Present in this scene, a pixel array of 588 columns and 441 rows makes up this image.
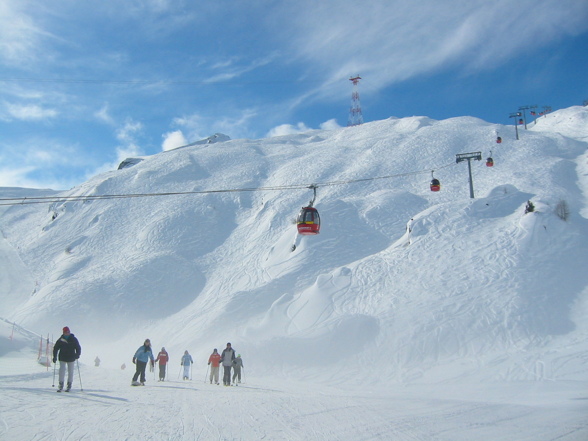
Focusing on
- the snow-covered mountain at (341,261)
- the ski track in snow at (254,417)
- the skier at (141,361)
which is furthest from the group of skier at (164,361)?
the snow-covered mountain at (341,261)

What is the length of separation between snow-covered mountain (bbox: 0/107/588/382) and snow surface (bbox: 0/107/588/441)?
0.15m

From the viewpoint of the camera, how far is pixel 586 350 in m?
19.7

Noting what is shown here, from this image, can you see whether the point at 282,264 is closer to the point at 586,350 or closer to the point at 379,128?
the point at 586,350

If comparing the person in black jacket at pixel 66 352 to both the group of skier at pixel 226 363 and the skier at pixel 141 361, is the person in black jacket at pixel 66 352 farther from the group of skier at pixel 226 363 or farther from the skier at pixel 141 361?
the group of skier at pixel 226 363

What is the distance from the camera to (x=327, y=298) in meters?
27.8

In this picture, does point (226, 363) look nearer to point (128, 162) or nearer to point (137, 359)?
point (137, 359)

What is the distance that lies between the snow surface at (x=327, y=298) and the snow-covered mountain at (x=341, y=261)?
0.15m

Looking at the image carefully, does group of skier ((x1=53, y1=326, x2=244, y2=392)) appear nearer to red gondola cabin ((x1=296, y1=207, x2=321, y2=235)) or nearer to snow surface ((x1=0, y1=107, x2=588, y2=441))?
snow surface ((x1=0, y1=107, x2=588, y2=441))

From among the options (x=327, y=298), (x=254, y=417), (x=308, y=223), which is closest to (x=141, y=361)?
(x=254, y=417)

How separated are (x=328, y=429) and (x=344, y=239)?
1122 inches

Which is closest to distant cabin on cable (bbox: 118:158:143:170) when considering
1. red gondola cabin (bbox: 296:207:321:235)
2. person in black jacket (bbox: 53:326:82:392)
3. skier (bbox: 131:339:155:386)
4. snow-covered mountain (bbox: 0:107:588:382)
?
snow-covered mountain (bbox: 0:107:588:382)

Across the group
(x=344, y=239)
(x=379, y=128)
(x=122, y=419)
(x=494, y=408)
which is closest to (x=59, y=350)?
(x=122, y=419)

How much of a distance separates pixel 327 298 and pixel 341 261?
682cm

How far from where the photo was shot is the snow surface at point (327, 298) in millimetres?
10008
